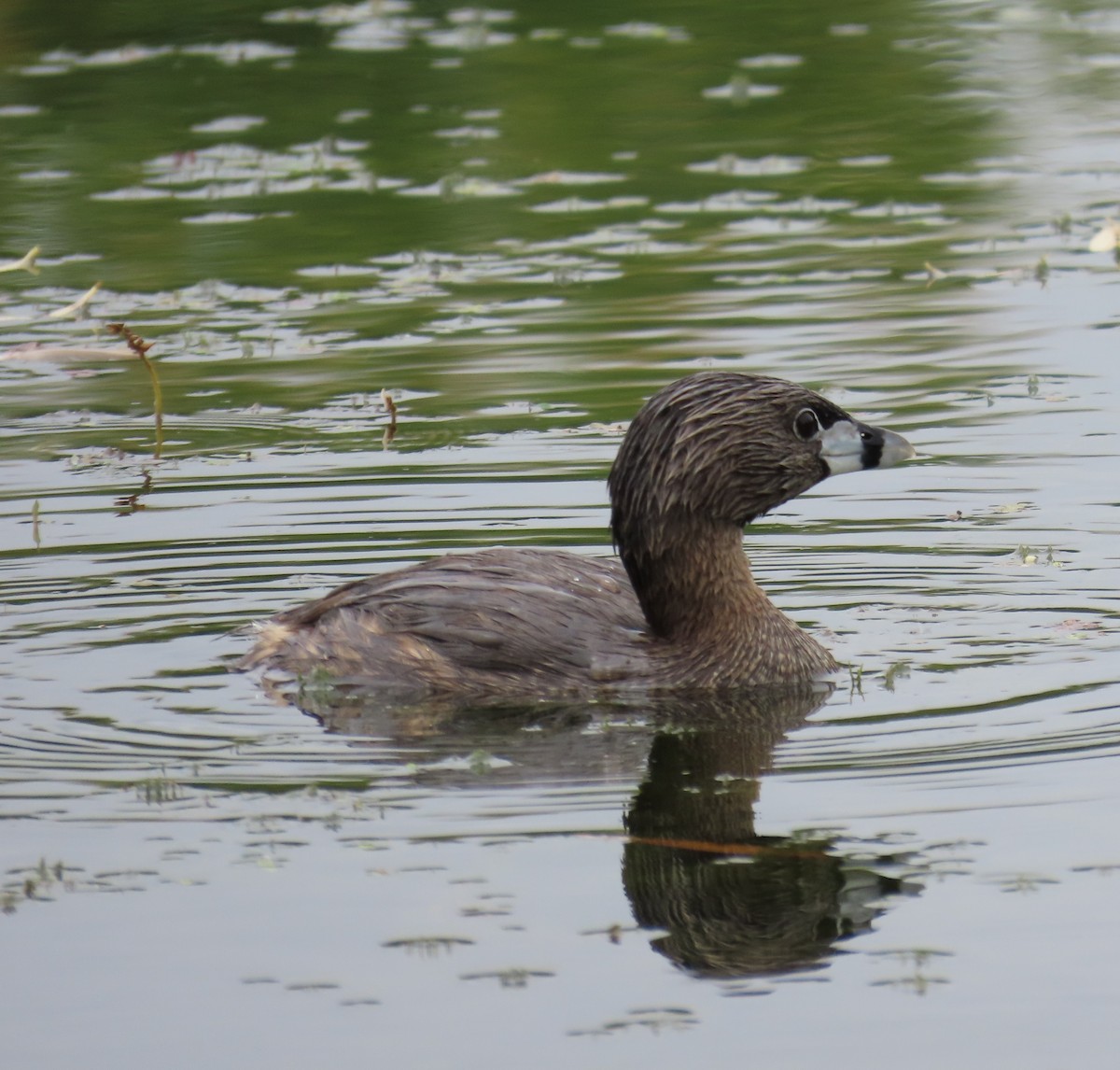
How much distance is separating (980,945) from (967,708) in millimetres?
2158

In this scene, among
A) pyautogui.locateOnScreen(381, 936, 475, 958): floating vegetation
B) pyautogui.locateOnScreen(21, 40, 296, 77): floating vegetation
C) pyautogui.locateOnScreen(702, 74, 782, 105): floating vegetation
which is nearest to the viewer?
pyautogui.locateOnScreen(381, 936, 475, 958): floating vegetation

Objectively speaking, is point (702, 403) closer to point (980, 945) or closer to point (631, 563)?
point (631, 563)

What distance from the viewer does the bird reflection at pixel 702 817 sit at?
623 centimetres

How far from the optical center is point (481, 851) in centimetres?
677

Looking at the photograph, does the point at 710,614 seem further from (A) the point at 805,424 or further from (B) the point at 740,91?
(B) the point at 740,91

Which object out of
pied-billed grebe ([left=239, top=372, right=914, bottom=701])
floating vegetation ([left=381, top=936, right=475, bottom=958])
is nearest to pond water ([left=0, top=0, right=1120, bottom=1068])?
floating vegetation ([left=381, top=936, right=475, bottom=958])

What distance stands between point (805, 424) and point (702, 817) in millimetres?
2238

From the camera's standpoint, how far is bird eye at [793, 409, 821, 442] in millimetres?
8961

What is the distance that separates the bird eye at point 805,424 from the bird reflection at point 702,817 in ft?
3.18

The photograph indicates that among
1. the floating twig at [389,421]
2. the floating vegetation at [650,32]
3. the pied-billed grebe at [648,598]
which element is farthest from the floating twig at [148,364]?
the floating vegetation at [650,32]

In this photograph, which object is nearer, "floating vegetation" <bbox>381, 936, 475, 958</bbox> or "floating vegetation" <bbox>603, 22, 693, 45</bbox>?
"floating vegetation" <bbox>381, 936, 475, 958</bbox>

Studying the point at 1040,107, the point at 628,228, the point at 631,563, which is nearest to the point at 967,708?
the point at 631,563

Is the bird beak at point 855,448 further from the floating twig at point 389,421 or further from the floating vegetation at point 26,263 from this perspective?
the floating twig at point 389,421

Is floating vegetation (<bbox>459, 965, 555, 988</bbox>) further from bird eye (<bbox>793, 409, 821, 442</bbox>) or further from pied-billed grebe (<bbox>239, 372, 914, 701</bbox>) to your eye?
bird eye (<bbox>793, 409, 821, 442</bbox>)
